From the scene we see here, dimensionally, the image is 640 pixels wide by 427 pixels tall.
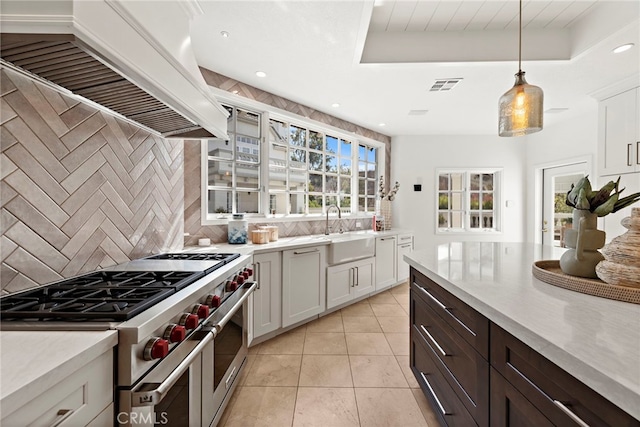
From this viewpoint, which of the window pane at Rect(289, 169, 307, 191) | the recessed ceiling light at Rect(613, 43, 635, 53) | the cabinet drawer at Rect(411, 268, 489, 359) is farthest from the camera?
the window pane at Rect(289, 169, 307, 191)

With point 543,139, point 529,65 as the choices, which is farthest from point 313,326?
point 543,139

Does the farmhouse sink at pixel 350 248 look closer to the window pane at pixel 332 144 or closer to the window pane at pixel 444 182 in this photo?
the window pane at pixel 332 144

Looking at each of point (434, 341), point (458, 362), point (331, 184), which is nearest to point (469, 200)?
point (331, 184)

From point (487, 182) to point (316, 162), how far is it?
3.62m

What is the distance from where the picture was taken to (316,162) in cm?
404

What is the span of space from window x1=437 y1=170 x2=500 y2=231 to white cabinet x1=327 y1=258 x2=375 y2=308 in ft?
8.04

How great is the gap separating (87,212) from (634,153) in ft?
15.1

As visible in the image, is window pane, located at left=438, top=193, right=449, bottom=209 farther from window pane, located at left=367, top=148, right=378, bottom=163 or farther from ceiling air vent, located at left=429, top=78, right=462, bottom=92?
ceiling air vent, located at left=429, top=78, right=462, bottom=92

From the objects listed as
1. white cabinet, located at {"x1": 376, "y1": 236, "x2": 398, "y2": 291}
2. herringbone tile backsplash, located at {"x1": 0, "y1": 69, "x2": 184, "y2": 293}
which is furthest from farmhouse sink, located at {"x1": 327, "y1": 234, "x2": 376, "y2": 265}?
herringbone tile backsplash, located at {"x1": 0, "y1": 69, "x2": 184, "y2": 293}

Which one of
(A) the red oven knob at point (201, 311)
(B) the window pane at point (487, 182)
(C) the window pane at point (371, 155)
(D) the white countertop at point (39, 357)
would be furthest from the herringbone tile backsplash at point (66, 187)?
(B) the window pane at point (487, 182)

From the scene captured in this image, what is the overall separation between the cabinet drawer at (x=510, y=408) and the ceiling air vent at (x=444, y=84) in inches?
115

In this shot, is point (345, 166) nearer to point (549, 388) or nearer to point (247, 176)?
point (247, 176)

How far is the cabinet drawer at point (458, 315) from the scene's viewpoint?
1.00 metres

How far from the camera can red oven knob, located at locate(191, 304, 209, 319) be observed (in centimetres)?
114
